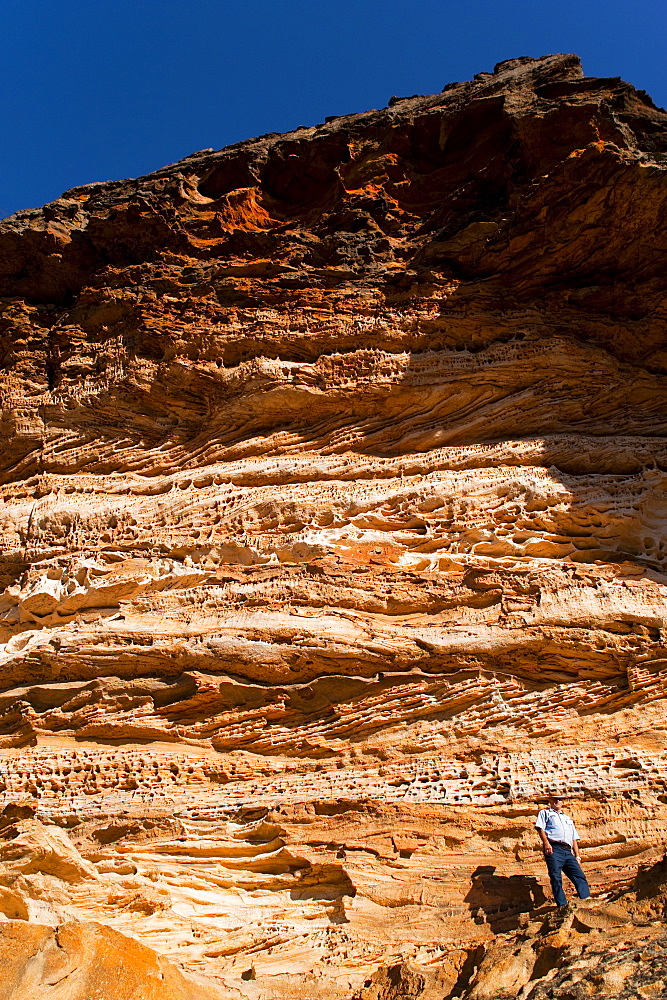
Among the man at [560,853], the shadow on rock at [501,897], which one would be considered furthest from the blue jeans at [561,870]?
the shadow on rock at [501,897]

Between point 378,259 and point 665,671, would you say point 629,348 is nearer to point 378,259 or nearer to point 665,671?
point 378,259

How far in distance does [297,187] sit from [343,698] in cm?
1091

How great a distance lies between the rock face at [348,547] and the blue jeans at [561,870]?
0.54m

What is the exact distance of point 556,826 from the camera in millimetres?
5496

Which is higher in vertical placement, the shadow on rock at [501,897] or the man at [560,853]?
the man at [560,853]

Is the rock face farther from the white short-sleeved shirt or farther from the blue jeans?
the white short-sleeved shirt

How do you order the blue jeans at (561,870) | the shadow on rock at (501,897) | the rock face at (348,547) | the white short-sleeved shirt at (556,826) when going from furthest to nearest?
the rock face at (348,547) < the shadow on rock at (501,897) < the white short-sleeved shirt at (556,826) < the blue jeans at (561,870)

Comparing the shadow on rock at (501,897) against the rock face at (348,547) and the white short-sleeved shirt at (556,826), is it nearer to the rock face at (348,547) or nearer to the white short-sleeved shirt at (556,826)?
the rock face at (348,547)

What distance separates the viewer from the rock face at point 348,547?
Result: 596cm

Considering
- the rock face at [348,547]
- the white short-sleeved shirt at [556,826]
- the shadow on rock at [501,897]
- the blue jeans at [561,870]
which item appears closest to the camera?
the blue jeans at [561,870]

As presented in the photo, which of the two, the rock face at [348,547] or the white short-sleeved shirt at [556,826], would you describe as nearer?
the white short-sleeved shirt at [556,826]

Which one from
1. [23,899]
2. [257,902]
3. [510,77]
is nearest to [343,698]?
[257,902]

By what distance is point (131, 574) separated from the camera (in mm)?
8789

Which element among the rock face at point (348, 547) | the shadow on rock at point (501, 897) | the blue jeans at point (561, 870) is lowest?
the shadow on rock at point (501, 897)
